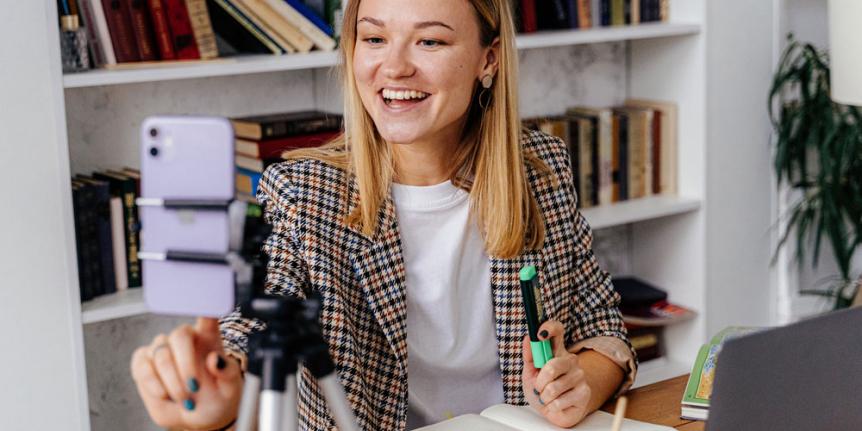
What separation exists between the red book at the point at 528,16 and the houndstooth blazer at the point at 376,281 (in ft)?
3.53

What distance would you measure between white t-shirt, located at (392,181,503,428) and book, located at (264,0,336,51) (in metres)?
0.88

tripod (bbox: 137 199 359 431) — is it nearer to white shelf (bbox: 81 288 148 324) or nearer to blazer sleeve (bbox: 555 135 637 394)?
blazer sleeve (bbox: 555 135 637 394)

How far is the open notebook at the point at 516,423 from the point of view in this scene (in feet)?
4.33

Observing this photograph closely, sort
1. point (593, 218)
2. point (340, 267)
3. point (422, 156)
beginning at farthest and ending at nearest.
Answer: point (593, 218) < point (422, 156) < point (340, 267)

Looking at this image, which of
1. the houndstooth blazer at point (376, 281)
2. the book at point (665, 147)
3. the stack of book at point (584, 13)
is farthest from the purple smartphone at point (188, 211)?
the book at point (665, 147)

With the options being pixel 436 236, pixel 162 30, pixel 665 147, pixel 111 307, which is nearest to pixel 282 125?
pixel 162 30

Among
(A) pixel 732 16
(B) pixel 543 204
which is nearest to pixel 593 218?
(A) pixel 732 16

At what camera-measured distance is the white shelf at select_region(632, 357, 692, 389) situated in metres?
3.04

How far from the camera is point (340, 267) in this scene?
5.02ft

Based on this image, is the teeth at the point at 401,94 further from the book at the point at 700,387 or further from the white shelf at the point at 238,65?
the white shelf at the point at 238,65

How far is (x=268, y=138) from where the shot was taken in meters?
2.45

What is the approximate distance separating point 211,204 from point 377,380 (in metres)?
0.77

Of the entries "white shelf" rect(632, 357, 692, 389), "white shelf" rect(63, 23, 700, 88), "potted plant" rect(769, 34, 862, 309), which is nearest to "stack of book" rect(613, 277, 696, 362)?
"white shelf" rect(632, 357, 692, 389)

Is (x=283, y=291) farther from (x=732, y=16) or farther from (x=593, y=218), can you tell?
(x=732, y=16)
